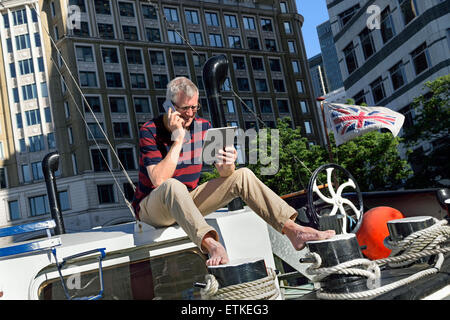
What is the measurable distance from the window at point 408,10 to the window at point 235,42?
980 inches

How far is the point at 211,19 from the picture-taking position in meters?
43.4

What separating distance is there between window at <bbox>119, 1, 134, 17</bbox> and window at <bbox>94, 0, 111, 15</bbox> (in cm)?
103

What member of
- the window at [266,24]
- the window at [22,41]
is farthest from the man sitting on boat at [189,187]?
the window at [266,24]

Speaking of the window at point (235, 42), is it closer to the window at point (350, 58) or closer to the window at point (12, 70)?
the window at point (12, 70)

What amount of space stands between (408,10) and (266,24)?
28064 millimetres

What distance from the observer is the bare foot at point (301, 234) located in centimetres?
226

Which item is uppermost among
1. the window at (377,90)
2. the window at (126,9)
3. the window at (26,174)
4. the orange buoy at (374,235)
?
the window at (126,9)

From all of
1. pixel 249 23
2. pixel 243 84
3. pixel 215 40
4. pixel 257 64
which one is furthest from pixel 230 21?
pixel 243 84

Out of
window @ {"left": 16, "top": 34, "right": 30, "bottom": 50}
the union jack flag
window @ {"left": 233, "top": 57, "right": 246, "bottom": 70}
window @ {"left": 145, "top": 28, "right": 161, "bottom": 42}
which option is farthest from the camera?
window @ {"left": 233, "top": 57, "right": 246, "bottom": 70}

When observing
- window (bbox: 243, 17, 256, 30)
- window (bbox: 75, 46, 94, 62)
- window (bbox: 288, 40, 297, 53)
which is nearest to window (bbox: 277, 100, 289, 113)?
window (bbox: 288, 40, 297, 53)

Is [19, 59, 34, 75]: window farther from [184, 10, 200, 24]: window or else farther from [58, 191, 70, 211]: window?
[184, 10, 200, 24]: window

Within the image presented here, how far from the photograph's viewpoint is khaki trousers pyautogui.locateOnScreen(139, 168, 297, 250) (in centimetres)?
240

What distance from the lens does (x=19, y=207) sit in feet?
118

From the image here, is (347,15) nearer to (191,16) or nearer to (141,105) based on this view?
(141,105)
